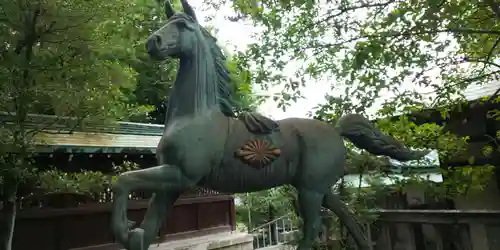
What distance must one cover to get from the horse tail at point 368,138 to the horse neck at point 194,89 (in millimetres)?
1063

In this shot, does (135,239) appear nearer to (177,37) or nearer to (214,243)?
(177,37)

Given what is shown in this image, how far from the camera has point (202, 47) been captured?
256 cm

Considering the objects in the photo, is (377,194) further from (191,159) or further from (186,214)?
(186,214)

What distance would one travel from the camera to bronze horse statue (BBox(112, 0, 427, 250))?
2271mm

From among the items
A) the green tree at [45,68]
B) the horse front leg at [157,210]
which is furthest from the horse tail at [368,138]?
the green tree at [45,68]

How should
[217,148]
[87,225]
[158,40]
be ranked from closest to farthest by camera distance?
[158,40] < [217,148] < [87,225]

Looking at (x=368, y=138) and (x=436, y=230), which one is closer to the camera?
(x=368, y=138)

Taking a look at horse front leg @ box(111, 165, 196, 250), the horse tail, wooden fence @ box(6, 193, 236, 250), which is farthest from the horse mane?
wooden fence @ box(6, 193, 236, 250)

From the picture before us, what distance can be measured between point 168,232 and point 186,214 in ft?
2.15

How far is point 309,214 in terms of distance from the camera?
269 cm

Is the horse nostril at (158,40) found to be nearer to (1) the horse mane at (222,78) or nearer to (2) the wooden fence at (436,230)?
(1) the horse mane at (222,78)

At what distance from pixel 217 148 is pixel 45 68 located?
303cm

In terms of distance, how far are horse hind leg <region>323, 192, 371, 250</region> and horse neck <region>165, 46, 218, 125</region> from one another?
113 centimetres

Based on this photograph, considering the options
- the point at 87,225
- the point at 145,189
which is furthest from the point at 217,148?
the point at 87,225
